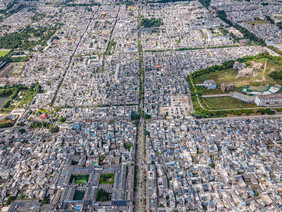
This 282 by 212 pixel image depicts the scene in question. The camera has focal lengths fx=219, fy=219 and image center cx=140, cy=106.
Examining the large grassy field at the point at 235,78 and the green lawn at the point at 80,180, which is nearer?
the green lawn at the point at 80,180

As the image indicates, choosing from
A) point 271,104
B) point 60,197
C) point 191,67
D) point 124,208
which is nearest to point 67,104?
point 60,197

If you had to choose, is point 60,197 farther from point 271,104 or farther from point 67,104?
point 271,104

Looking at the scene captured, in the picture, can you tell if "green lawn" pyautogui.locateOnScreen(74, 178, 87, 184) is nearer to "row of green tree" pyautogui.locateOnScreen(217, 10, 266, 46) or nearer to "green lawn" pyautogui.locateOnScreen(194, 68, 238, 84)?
"green lawn" pyautogui.locateOnScreen(194, 68, 238, 84)

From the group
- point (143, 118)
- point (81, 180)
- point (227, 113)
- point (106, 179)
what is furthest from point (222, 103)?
point (81, 180)

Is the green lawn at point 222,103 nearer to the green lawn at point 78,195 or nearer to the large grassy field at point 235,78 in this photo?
the large grassy field at point 235,78

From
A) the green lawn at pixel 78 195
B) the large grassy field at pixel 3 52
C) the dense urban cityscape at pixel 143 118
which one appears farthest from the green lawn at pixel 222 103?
the large grassy field at pixel 3 52

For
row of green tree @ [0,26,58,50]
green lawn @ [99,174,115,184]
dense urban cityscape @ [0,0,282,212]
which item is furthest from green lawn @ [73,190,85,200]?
row of green tree @ [0,26,58,50]

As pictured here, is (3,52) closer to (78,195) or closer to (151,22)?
(151,22)
